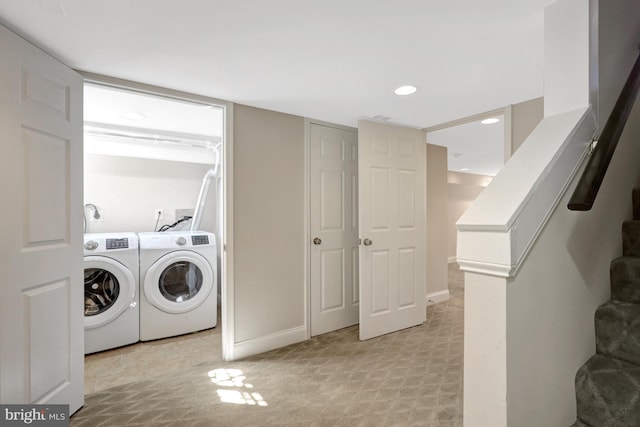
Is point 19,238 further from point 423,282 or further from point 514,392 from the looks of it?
point 423,282

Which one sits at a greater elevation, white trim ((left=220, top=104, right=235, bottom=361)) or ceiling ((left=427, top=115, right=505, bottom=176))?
ceiling ((left=427, top=115, right=505, bottom=176))

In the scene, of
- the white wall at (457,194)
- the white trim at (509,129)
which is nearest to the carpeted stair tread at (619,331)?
the white trim at (509,129)

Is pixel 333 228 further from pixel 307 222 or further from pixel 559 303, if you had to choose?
pixel 559 303

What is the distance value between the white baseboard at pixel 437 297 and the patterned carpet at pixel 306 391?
114cm

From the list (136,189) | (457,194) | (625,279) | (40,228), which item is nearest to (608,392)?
(625,279)

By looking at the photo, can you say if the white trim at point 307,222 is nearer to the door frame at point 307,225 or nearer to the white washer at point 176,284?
the door frame at point 307,225

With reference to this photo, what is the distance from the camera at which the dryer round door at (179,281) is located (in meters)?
2.82

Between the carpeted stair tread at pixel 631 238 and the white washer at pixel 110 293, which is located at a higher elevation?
the carpeted stair tread at pixel 631 238

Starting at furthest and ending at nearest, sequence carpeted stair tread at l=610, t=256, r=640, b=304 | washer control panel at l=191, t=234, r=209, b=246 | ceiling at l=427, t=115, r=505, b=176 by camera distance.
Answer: ceiling at l=427, t=115, r=505, b=176, washer control panel at l=191, t=234, r=209, b=246, carpeted stair tread at l=610, t=256, r=640, b=304

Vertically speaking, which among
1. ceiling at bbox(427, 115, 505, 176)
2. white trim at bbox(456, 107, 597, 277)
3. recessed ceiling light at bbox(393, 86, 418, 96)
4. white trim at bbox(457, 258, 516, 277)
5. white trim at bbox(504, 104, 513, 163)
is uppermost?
ceiling at bbox(427, 115, 505, 176)

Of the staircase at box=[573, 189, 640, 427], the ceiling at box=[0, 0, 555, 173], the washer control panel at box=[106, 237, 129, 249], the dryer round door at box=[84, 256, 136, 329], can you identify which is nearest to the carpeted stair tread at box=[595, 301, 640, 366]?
the staircase at box=[573, 189, 640, 427]

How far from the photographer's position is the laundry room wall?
3.41 metres

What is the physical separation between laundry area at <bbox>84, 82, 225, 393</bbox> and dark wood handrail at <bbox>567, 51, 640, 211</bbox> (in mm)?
2228

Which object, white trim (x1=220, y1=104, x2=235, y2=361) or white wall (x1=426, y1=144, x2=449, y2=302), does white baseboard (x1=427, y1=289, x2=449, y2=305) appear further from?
white trim (x1=220, y1=104, x2=235, y2=361)
